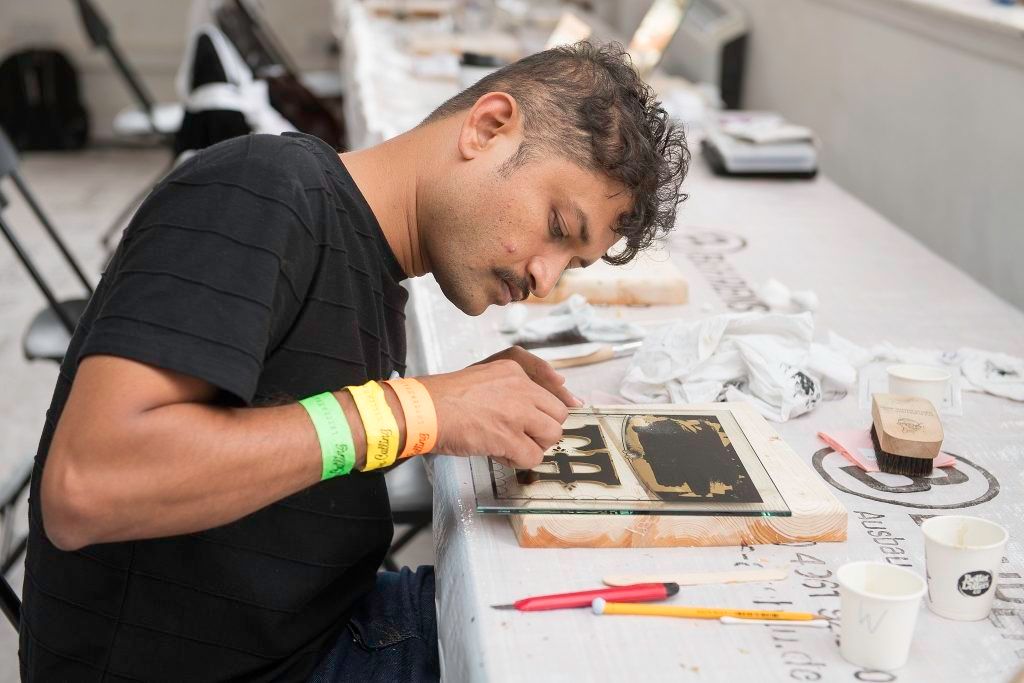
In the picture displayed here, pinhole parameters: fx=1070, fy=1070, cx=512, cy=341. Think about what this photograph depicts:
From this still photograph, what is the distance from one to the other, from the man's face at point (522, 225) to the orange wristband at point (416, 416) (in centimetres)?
19

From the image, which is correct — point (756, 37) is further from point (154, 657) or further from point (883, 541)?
point (154, 657)

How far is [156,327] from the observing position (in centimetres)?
82

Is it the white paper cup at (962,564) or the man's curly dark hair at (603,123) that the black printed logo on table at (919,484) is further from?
the man's curly dark hair at (603,123)

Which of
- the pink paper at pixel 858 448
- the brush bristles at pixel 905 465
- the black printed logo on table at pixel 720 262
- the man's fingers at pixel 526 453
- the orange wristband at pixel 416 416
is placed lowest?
the black printed logo on table at pixel 720 262

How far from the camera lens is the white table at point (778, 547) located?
0.88m

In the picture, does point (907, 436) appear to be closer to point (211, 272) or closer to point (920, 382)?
point (920, 382)

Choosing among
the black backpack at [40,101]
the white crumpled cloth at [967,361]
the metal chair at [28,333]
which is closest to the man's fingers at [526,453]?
the white crumpled cloth at [967,361]

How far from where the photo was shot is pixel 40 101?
6324 mm

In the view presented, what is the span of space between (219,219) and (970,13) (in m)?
1.94

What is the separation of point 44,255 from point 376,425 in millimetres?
4138

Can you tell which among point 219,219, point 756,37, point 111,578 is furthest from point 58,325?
point 756,37

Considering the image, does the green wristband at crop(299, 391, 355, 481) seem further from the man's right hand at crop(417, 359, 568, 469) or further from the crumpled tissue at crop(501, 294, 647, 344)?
the crumpled tissue at crop(501, 294, 647, 344)

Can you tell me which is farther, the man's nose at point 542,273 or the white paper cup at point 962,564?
the man's nose at point 542,273

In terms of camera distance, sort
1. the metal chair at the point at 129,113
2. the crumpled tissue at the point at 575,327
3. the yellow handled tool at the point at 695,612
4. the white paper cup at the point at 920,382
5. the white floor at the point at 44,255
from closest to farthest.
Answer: the yellow handled tool at the point at 695,612
the white paper cup at the point at 920,382
the crumpled tissue at the point at 575,327
the white floor at the point at 44,255
the metal chair at the point at 129,113
